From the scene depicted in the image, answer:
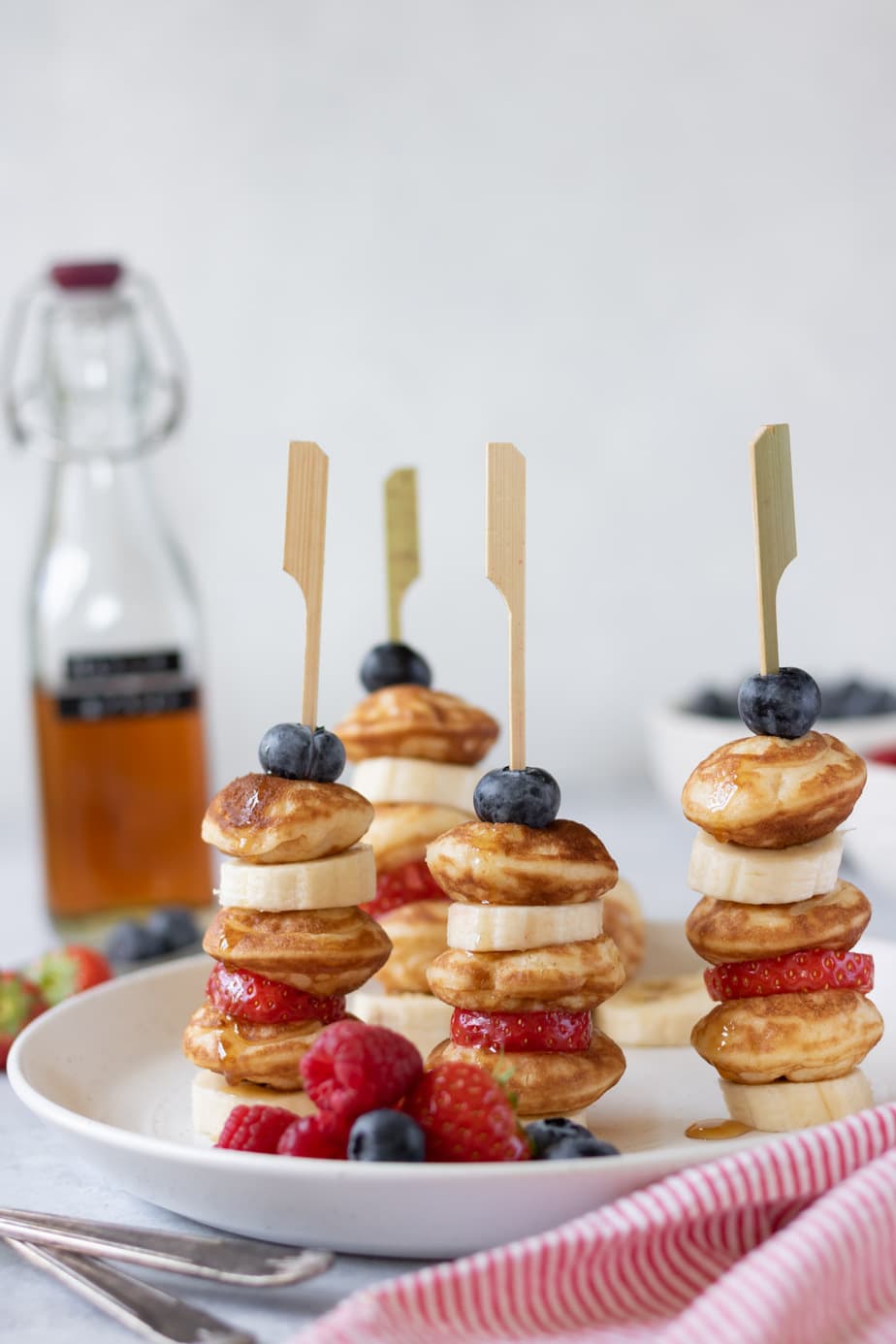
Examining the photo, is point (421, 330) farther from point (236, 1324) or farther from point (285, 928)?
point (236, 1324)

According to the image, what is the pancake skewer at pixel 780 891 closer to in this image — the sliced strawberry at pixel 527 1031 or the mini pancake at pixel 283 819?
the sliced strawberry at pixel 527 1031

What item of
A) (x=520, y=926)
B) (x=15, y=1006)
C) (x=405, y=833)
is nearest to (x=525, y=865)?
(x=520, y=926)

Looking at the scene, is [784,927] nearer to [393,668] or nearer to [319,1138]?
[319,1138]

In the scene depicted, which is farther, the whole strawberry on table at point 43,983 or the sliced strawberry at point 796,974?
the whole strawberry on table at point 43,983

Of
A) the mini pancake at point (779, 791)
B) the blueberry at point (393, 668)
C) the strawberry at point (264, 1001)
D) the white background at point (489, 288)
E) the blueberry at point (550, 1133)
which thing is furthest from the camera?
the white background at point (489, 288)

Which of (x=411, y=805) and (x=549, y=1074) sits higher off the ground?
(x=411, y=805)

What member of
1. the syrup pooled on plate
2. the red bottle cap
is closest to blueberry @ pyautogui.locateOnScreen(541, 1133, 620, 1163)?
the syrup pooled on plate

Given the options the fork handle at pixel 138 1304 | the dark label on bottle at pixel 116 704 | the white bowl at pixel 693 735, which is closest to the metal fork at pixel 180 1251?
the fork handle at pixel 138 1304
